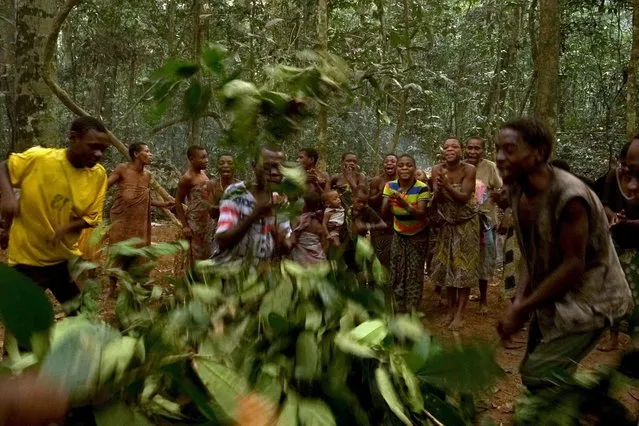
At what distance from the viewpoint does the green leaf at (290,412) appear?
1318 mm

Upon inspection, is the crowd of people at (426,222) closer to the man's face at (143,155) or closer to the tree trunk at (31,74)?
the man's face at (143,155)

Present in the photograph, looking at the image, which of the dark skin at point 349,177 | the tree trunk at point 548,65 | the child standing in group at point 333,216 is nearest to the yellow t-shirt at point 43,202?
the child standing in group at point 333,216

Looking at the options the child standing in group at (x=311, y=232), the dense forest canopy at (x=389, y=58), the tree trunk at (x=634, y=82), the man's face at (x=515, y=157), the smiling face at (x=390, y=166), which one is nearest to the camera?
the man's face at (x=515, y=157)

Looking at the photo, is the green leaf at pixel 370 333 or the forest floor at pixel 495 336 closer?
the green leaf at pixel 370 333

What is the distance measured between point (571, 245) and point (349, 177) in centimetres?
421

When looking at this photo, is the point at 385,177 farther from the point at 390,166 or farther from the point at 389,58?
the point at 389,58

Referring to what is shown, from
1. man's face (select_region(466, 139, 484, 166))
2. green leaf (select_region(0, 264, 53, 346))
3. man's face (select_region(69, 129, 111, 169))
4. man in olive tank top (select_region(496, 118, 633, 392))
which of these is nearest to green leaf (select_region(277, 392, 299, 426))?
green leaf (select_region(0, 264, 53, 346))

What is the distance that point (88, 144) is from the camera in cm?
339

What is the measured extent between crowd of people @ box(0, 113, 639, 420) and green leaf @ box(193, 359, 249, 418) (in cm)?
78

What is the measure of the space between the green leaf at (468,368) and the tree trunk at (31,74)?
475 centimetres

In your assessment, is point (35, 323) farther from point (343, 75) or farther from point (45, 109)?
point (45, 109)

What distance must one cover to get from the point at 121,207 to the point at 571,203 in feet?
15.7

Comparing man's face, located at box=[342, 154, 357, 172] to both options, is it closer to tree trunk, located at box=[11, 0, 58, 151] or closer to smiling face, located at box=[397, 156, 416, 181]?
smiling face, located at box=[397, 156, 416, 181]

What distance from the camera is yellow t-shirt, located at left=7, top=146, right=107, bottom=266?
3.39 metres
